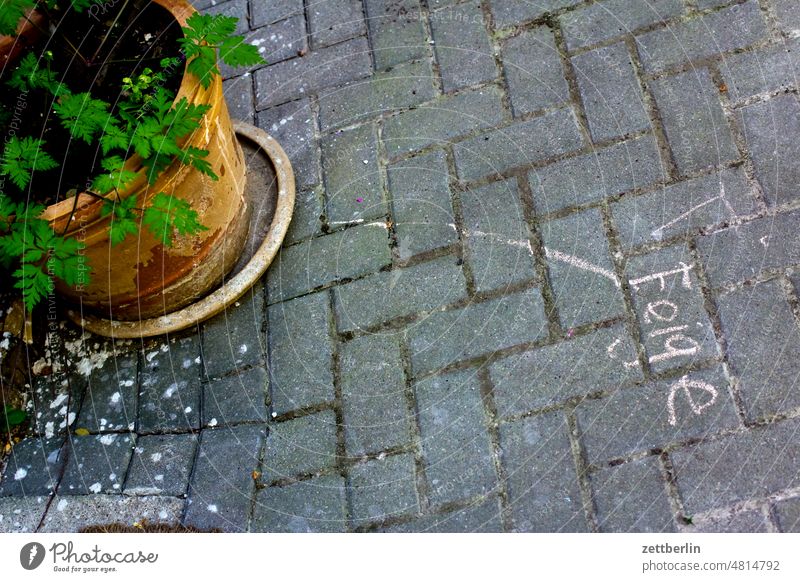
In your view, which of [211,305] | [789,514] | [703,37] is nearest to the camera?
[789,514]

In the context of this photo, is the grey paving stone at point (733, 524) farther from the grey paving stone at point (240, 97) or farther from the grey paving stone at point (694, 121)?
the grey paving stone at point (240, 97)

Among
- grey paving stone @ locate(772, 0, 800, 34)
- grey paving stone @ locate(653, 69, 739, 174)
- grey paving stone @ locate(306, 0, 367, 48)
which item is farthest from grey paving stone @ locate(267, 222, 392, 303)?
grey paving stone @ locate(772, 0, 800, 34)

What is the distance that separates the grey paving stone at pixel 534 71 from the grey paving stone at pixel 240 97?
3.11 feet

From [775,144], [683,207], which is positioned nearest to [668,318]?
[683,207]

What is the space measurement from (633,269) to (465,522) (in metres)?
0.88

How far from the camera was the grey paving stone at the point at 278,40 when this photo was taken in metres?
3.06

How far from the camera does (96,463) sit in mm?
2389

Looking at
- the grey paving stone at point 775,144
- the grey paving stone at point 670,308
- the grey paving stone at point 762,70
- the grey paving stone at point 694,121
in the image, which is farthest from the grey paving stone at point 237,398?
the grey paving stone at point 762,70

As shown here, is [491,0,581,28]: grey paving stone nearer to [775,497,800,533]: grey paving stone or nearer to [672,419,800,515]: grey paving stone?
[672,419,800,515]: grey paving stone

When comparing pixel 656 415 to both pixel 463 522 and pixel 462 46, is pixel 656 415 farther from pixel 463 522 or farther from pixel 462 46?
pixel 462 46

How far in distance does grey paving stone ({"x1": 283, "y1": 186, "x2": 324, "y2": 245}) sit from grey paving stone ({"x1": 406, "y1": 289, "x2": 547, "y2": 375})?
524mm

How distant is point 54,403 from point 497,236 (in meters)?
1.48
